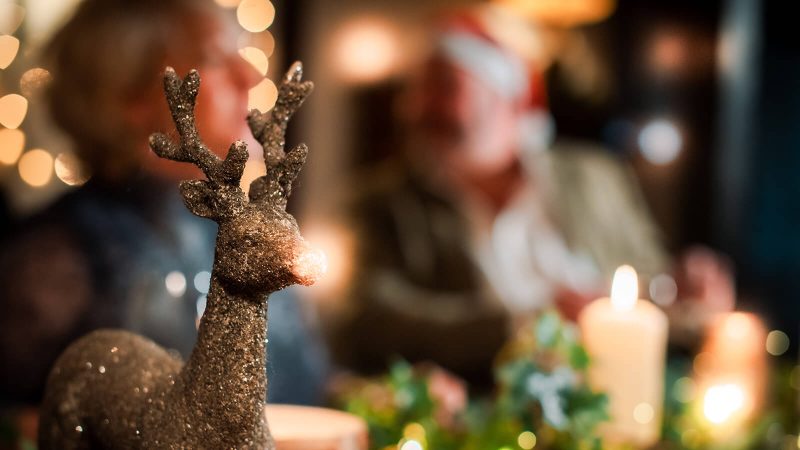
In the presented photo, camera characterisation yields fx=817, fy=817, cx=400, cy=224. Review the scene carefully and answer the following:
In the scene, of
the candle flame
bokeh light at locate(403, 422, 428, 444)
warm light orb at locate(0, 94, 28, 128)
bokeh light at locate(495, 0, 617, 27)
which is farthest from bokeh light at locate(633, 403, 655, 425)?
bokeh light at locate(495, 0, 617, 27)

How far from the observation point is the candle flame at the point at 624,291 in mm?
1013

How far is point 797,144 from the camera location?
2383 mm

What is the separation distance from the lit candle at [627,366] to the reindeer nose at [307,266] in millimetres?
575

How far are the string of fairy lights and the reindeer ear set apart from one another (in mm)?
128

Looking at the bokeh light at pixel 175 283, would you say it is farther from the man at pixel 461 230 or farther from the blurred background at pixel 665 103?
the blurred background at pixel 665 103

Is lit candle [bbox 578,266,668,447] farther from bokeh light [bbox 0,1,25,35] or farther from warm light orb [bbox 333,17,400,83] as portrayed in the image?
warm light orb [bbox 333,17,400,83]

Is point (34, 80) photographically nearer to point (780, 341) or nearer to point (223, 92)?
point (223, 92)

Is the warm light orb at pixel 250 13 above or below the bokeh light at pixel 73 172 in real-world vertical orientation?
above

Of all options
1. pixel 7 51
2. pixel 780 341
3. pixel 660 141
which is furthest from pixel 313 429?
pixel 660 141

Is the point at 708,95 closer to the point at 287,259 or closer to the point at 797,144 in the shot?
the point at 797,144

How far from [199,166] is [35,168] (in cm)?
126

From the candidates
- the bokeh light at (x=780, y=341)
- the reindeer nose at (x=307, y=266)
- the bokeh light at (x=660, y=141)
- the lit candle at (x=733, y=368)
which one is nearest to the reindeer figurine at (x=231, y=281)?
the reindeer nose at (x=307, y=266)

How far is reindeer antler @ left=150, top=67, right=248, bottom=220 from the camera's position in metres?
0.39

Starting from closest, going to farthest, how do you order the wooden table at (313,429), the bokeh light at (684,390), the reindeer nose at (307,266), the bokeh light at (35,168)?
the reindeer nose at (307,266) < the wooden table at (313,429) < the bokeh light at (684,390) < the bokeh light at (35,168)
